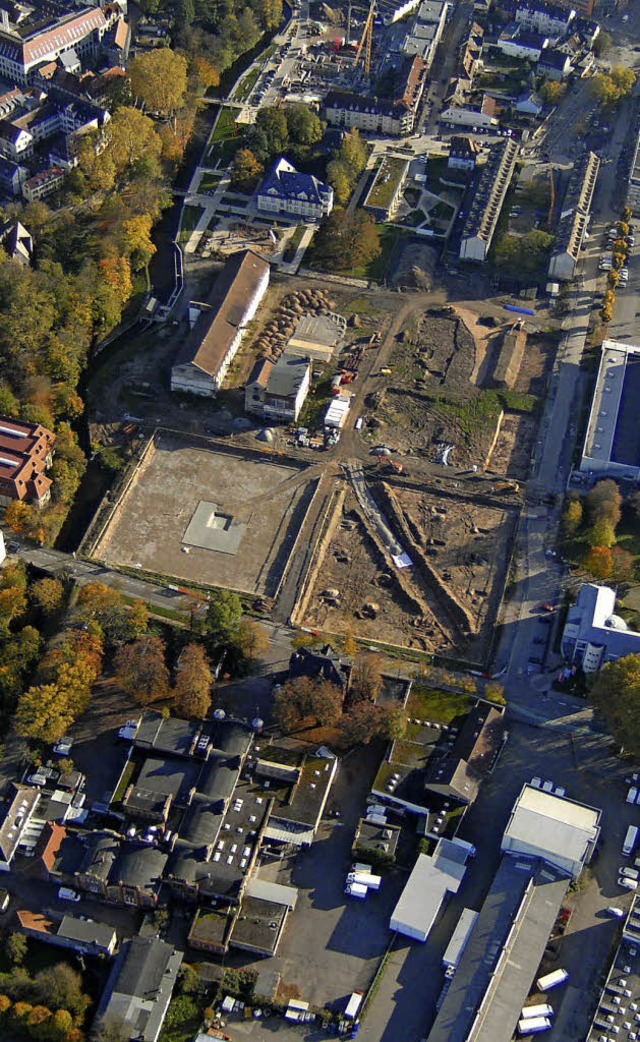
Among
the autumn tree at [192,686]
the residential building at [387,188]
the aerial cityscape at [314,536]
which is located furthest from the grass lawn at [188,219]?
the autumn tree at [192,686]

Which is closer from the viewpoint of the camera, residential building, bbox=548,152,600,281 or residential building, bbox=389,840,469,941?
residential building, bbox=389,840,469,941

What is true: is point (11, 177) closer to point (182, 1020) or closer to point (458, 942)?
point (182, 1020)

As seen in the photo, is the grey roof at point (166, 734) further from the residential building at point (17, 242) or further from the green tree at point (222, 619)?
the residential building at point (17, 242)

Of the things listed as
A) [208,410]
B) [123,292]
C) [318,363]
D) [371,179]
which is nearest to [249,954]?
[208,410]

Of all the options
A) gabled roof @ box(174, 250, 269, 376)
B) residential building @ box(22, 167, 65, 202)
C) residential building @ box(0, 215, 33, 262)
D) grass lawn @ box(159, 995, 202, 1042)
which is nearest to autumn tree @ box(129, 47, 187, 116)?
residential building @ box(22, 167, 65, 202)

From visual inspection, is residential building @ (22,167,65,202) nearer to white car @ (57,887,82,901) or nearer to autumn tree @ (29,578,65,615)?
autumn tree @ (29,578,65,615)
